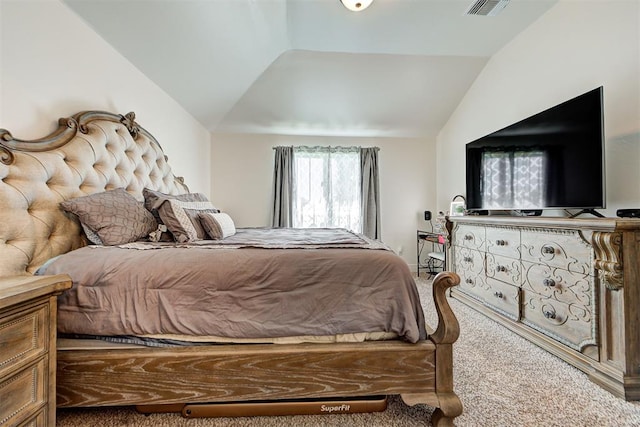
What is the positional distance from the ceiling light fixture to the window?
81.7 inches

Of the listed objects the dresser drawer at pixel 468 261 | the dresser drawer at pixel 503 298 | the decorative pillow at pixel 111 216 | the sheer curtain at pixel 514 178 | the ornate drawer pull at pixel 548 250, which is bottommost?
the dresser drawer at pixel 503 298

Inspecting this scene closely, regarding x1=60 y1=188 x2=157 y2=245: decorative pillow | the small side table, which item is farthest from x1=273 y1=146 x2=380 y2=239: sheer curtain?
x1=60 y1=188 x2=157 y2=245: decorative pillow

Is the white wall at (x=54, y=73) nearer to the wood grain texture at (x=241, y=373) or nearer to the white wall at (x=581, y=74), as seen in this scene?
the wood grain texture at (x=241, y=373)

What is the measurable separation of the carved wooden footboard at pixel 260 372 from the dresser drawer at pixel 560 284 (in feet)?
3.43

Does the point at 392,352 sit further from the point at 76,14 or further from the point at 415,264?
the point at 415,264

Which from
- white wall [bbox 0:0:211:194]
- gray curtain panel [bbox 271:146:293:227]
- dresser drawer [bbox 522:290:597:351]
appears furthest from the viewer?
gray curtain panel [bbox 271:146:293:227]

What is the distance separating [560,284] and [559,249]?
0.22 m

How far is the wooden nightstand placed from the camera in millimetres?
827

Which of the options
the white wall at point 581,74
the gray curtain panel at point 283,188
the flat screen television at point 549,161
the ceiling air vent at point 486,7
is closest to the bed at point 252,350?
the flat screen television at point 549,161

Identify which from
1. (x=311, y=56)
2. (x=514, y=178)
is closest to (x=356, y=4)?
(x=311, y=56)

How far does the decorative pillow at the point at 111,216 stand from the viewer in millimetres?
1401

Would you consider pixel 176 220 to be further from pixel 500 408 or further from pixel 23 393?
pixel 500 408

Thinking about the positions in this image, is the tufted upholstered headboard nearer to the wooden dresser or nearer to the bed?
the bed

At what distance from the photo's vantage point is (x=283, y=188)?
4055 mm
